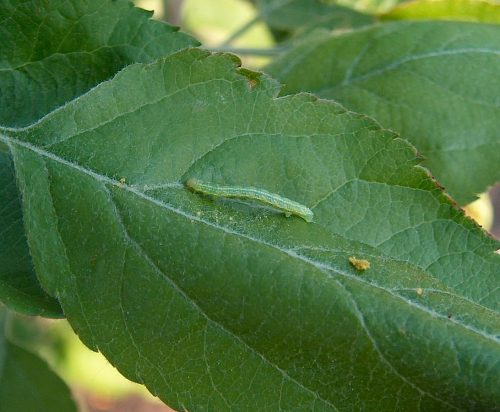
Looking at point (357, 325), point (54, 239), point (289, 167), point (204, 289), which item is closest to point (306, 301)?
point (357, 325)

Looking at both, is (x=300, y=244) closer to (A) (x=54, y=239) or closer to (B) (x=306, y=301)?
(B) (x=306, y=301)

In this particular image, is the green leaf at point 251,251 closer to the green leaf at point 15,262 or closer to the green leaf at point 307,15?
the green leaf at point 15,262

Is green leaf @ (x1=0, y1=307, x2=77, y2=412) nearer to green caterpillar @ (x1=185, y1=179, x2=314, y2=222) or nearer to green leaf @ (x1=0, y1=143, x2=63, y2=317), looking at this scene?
green leaf @ (x1=0, y1=143, x2=63, y2=317)

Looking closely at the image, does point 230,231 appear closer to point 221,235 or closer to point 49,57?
point 221,235

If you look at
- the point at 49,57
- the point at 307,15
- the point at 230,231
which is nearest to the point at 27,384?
the point at 49,57

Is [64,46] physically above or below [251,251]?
above

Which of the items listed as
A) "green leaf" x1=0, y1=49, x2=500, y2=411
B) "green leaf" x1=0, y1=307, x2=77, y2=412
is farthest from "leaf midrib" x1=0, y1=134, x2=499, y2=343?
"green leaf" x1=0, y1=307, x2=77, y2=412
